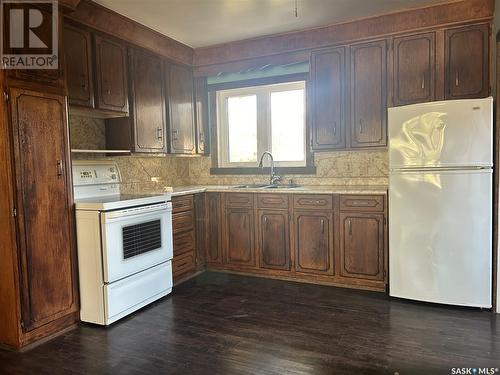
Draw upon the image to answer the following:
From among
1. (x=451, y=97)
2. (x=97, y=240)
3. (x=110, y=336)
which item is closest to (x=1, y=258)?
(x=97, y=240)

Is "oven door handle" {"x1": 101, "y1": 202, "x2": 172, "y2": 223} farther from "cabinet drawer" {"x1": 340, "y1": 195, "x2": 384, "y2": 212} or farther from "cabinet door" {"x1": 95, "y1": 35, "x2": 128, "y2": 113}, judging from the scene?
"cabinet drawer" {"x1": 340, "y1": 195, "x2": 384, "y2": 212}

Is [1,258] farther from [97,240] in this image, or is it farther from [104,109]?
[104,109]

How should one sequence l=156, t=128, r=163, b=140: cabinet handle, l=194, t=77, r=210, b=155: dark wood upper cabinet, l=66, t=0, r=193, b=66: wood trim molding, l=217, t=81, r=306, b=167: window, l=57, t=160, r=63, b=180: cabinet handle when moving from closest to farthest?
l=57, t=160, r=63, b=180: cabinet handle
l=66, t=0, r=193, b=66: wood trim molding
l=156, t=128, r=163, b=140: cabinet handle
l=217, t=81, r=306, b=167: window
l=194, t=77, r=210, b=155: dark wood upper cabinet

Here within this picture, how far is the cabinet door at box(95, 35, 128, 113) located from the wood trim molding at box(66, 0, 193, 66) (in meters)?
0.11

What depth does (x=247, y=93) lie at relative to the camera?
4547mm

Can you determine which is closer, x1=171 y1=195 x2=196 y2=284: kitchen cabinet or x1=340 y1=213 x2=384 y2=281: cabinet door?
x1=340 y1=213 x2=384 y2=281: cabinet door

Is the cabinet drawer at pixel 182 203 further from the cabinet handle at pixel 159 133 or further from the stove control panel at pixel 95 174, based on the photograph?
the cabinet handle at pixel 159 133

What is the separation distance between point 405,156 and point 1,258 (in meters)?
3.04

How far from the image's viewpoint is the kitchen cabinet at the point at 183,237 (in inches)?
147

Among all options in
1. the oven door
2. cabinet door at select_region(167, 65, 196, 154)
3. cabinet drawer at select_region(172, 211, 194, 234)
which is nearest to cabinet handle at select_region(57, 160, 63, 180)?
the oven door

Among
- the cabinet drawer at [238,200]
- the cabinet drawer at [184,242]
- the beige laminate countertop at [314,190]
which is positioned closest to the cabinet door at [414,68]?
the beige laminate countertop at [314,190]

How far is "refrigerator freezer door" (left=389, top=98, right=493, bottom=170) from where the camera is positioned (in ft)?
9.32

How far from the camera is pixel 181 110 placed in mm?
4234

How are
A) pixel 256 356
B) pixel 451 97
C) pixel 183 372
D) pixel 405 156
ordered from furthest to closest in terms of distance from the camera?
1. pixel 451 97
2. pixel 405 156
3. pixel 256 356
4. pixel 183 372
